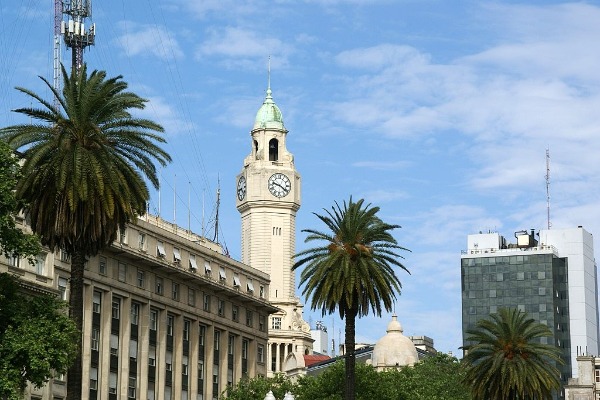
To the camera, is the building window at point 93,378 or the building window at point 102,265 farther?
the building window at point 102,265

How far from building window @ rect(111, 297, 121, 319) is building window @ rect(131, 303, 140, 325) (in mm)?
2369

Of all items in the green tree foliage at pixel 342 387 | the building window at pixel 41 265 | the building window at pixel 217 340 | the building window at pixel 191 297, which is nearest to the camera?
the building window at pixel 41 265

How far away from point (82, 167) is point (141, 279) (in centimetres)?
6384

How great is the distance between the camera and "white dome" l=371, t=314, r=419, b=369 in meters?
192

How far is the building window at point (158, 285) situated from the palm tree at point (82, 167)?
62466mm

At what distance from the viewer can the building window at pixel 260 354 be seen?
16088 cm

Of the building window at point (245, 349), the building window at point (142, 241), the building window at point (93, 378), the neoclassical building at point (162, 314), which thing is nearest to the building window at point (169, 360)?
the neoclassical building at point (162, 314)

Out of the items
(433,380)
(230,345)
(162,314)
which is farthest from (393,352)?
(162,314)

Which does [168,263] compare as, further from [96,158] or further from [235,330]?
[96,158]

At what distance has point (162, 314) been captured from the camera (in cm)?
14012

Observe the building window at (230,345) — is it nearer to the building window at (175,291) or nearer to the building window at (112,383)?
the building window at (175,291)

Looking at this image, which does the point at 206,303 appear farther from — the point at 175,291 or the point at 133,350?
the point at 133,350

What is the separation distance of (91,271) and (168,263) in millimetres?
13942

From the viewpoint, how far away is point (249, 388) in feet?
441
